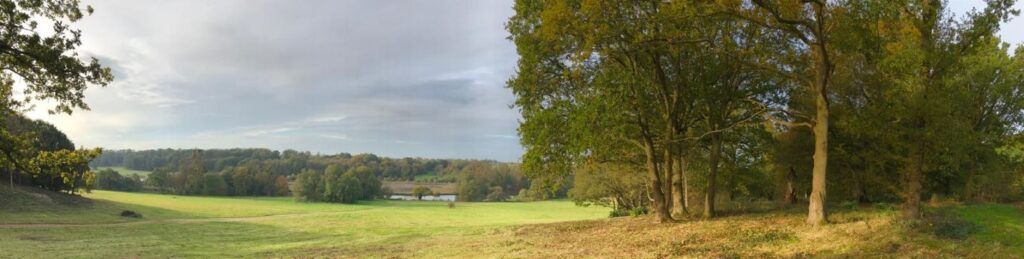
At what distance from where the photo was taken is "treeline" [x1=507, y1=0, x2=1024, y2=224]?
1563 centimetres

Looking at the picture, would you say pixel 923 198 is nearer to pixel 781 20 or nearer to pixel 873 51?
pixel 873 51

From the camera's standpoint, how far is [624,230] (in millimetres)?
21266

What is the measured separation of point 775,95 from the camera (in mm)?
24109

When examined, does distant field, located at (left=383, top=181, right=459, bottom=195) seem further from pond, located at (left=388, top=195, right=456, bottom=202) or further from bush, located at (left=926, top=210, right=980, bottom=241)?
bush, located at (left=926, top=210, right=980, bottom=241)

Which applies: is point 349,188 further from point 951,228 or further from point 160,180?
point 951,228

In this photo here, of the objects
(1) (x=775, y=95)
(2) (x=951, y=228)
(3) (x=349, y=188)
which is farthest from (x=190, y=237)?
(3) (x=349, y=188)

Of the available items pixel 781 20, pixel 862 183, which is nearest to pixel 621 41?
pixel 781 20

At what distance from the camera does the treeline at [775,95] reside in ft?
51.3

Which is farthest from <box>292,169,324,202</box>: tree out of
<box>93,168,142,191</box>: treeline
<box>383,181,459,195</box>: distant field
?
<box>93,168,142,191</box>: treeline

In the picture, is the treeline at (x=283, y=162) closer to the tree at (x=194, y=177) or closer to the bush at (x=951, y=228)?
the tree at (x=194, y=177)

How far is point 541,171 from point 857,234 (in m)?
11.9

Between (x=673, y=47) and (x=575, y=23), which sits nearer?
(x=575, y=23)

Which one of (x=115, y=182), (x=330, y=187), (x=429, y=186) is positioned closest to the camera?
(x=330, y=187)

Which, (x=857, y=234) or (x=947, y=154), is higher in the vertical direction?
(x=947, y=154)
